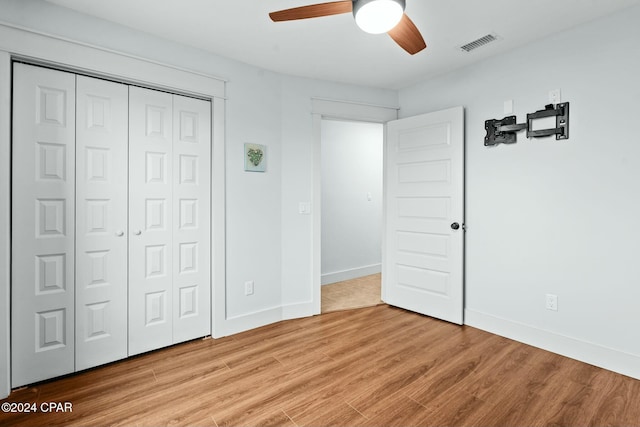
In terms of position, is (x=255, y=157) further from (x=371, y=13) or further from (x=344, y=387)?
(x=344, y=387)

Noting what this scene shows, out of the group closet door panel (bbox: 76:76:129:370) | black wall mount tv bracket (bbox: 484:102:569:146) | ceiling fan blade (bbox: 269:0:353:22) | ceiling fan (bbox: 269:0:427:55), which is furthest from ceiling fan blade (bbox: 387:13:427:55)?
closet door panel (bbox: 76:76:129:370)

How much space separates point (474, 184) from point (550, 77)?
1009 mm

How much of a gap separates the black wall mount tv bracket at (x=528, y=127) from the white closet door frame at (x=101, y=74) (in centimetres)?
237

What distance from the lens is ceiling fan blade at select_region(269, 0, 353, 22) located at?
1.62 m

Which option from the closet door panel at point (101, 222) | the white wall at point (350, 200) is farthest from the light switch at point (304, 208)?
the closet door panel at point (101, 222)

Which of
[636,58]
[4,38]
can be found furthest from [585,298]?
[4,38]

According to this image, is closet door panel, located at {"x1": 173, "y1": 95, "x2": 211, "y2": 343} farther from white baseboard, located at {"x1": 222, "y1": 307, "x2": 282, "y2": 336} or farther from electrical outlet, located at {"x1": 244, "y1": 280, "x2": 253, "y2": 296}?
electrical outlet, located at {"x1": 244, "y1": 280, "x2": 253, "y2": 296}

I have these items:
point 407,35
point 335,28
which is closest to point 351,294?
point 335,28

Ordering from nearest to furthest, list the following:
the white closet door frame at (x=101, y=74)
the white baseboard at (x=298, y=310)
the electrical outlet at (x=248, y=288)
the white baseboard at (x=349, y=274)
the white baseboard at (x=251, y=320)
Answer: the white closet door frame at (x=101, y=74) < the white baseboard at (x=251, y=320) < the electrical outlet at (x=248, y=288) < the white baseboard at (x=298, y=310) < the white baseboard at (x=349, y=274)

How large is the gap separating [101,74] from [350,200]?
11.5 feet

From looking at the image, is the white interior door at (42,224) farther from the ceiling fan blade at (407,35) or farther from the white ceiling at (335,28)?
the ceiling fan blade at (407,35)

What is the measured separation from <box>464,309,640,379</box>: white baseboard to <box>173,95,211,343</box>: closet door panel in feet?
8.11

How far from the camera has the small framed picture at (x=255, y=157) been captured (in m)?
2.95

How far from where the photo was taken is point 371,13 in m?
1.56
